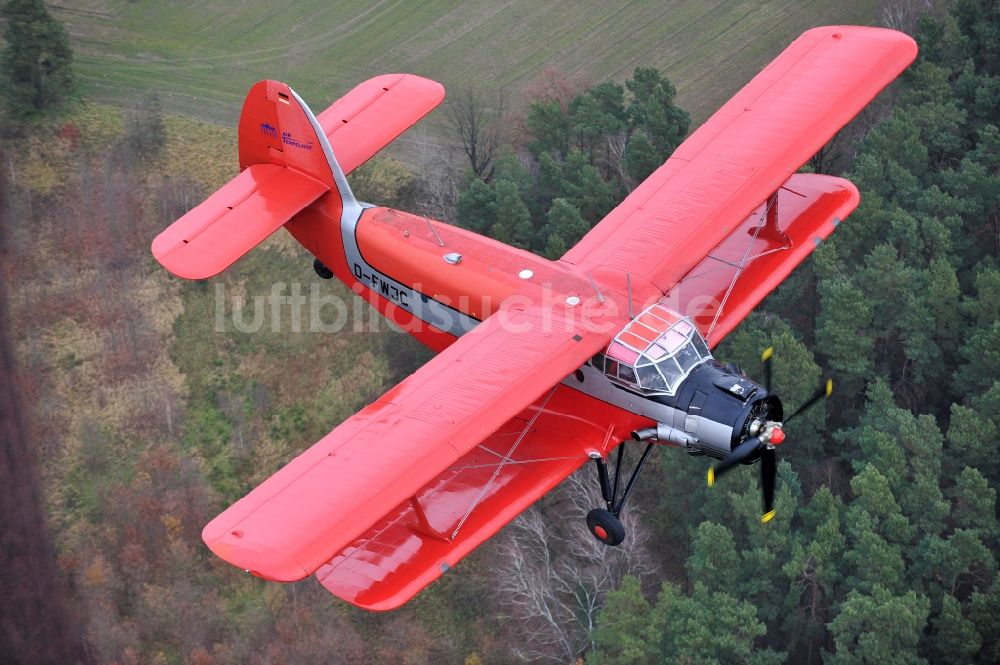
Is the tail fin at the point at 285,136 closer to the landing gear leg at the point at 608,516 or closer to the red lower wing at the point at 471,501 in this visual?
the red lower wing at the point at 471,501

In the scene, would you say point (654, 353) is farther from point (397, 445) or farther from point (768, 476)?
point (397, 445)

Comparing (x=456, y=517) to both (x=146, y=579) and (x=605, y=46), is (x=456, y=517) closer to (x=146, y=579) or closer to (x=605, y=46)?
(x=146, y=579)

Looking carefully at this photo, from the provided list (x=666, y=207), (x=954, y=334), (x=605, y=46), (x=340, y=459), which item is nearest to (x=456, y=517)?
(x=340, y=459)

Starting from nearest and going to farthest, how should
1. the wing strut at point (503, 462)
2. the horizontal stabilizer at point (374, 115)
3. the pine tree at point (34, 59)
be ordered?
the wing strut at point (503, 462)
the horizontal stabilizer at point (374, 115)
the pine tree at point (34, 59)

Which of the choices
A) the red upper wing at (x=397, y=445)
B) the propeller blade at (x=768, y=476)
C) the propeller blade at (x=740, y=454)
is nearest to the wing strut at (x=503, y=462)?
the red upper wing at (x=397, y=445)

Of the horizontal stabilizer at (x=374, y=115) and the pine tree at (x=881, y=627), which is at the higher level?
the horizontal stabilizer at (x=374, y=115)

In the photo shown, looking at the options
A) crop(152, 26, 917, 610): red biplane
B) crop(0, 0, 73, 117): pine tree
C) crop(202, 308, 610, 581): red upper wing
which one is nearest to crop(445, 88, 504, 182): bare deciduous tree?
crop(152, 26, 917, 610): red biplane

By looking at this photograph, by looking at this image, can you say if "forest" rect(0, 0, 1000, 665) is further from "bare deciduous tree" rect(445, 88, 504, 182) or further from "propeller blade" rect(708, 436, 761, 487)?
"propeller blade" rect(708, 436, 761, 487)
